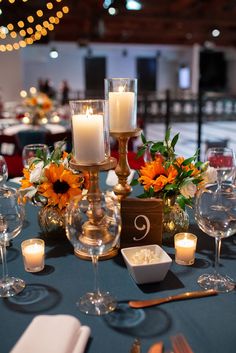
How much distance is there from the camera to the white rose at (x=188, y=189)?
3.91 ft

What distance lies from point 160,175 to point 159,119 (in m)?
11.2

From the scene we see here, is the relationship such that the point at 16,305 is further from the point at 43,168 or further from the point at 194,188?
the point at 194,188

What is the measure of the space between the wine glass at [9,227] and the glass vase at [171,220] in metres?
0.46

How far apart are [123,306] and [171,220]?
40cm

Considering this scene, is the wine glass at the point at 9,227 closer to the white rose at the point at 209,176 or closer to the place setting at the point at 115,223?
the place setting at the point at 115,223

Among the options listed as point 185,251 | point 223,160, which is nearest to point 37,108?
point 223,160

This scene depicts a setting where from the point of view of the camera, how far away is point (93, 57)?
1638cm

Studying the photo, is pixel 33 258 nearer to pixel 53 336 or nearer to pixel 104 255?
pixel 104 255

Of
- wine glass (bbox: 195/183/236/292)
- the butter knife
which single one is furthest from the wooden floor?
the butter knife

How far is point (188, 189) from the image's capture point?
3.92 ft

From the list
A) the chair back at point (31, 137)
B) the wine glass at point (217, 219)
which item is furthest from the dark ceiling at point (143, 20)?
the wine glass at point (217, 219)

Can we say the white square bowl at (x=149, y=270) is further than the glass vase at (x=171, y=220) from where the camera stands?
No

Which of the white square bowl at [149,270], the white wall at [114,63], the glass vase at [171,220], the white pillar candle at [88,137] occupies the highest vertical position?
the white wall at [114,63]

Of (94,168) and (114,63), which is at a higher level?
(114,63)
